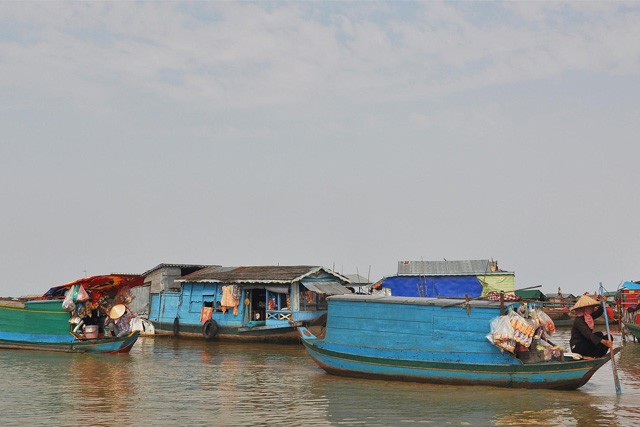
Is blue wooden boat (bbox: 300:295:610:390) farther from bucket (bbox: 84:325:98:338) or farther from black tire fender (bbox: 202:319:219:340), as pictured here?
black tire fender (bbox: 202:319:219:340)

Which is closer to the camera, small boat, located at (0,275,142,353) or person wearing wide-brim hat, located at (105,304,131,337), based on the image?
small boat, located at (0,275,142,353)

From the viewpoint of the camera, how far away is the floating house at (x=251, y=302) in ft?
85.5

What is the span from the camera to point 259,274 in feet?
89.5

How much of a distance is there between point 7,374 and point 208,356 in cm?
650

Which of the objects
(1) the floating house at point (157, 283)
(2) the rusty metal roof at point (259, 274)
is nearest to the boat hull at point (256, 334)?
(2) the rusty metal roof at point (259, 274)

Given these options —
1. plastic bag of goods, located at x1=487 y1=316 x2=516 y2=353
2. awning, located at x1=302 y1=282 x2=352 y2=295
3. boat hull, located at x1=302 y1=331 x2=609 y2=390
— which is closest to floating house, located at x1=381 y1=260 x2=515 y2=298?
awning, located at x1=302 y1=282 x2=352 y2=295

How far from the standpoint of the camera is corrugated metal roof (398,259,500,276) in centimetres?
3509

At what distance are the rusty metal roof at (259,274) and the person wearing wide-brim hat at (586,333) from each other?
13987mm

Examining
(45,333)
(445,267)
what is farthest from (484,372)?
(445,267)

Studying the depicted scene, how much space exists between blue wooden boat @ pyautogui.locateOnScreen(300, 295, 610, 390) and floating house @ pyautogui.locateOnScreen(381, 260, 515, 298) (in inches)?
697

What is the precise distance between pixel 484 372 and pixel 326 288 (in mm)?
14169

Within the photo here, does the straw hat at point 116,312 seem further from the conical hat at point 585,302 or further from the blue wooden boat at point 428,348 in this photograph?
the conical hat at point 585,302

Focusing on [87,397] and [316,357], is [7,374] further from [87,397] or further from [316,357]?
[316,357]

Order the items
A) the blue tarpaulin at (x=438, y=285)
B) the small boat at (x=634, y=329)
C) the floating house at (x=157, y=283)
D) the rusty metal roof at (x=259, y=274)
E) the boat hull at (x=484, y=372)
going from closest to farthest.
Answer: the boat hull at (x=484, y=372)
the small boat at (x=634, y=329)
the rusty metal roof at (x=259, y=274)
the floating house at (x=157, y=283)
the blue tarpaulin at (x=438, y=285)
